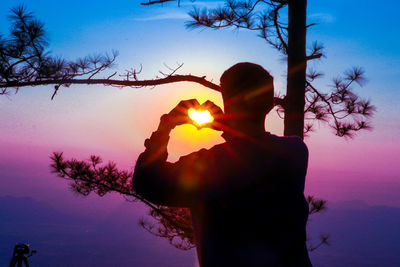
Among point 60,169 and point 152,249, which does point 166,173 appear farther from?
point 152,249

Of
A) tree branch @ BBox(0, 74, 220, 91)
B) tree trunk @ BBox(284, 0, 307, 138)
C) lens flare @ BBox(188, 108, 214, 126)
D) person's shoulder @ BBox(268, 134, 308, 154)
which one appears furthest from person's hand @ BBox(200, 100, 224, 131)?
tree branch @ BBox(0, 74, 220, 91)

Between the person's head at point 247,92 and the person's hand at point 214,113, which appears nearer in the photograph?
the person's head at point 247,92

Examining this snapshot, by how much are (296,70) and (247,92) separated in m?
2.46

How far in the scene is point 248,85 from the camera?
1211 mm

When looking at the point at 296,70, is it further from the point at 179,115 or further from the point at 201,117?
the point at 179,115

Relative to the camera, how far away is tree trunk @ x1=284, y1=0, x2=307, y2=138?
11.5 feet

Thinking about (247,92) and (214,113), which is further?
(214,113)

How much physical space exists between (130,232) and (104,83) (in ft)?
432

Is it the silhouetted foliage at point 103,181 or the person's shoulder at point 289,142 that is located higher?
the silhouetted foliage at point 103,181

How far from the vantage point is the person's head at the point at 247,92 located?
1210 mm

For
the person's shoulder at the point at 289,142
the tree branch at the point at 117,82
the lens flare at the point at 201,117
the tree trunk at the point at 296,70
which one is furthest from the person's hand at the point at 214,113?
the tree branch at the point at 117,82

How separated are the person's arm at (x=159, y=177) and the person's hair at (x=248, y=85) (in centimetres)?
23

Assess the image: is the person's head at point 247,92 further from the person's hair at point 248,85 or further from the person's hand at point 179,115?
the person's hand at point 179,115

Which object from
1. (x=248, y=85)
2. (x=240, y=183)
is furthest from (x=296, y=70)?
(x=240, y=183)
